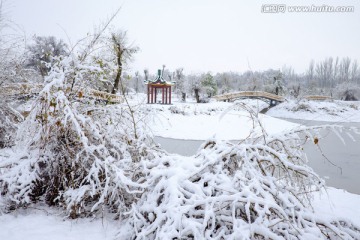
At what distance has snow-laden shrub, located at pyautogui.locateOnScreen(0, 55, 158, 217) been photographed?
2809 millimetres

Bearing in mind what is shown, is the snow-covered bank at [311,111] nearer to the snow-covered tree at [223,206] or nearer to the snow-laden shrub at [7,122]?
the snow-laden shrub at [7,122]

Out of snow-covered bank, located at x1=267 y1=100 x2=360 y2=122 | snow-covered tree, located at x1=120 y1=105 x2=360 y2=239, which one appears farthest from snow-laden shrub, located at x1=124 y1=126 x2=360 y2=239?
snow-covered bank, located at x1=267 y1=100 x2=360 y2=122

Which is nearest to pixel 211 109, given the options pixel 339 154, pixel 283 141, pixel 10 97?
pixel 339 154

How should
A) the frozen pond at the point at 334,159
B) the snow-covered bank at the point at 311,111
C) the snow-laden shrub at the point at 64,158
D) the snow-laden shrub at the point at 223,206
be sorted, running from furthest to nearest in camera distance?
the snow-covered bank at the point at 311,111, the frozen pond at the point at 334,159, the snow-laden shrub at the point at 64,158, the snow-laden shrub at the point at 223,206

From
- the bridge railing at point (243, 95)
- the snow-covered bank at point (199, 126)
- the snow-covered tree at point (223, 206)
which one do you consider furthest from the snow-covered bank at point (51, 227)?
the bridge railing at point (243, 95)

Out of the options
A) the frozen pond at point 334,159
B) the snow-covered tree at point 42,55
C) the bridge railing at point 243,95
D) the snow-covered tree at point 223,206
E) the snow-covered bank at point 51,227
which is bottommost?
the frozen pond at point 334,159

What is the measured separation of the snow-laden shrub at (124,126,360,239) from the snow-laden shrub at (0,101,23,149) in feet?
15.0

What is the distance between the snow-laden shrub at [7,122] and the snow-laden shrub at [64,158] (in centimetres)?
270

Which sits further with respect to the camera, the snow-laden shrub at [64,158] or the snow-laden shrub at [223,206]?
the snow-laden shrub at [64,158]

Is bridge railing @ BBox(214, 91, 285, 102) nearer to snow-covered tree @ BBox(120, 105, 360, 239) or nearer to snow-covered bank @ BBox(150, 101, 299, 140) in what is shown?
snow-covered bank @ BBox(150, 101, 299, 140)

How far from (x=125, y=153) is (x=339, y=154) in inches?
A: 342

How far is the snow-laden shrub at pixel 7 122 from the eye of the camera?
543 centimetres

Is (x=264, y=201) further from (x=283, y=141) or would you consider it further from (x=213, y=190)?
(x=283, y=141)

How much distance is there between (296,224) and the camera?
1.98 meters
